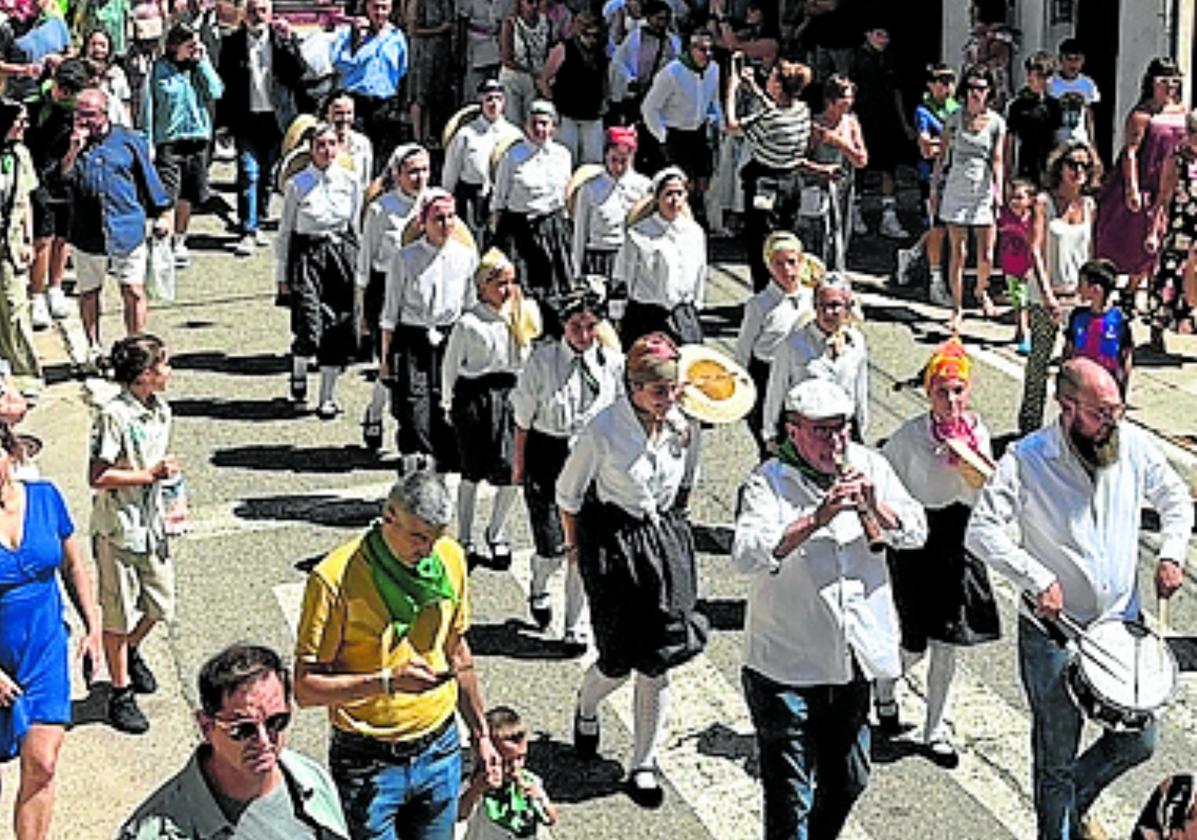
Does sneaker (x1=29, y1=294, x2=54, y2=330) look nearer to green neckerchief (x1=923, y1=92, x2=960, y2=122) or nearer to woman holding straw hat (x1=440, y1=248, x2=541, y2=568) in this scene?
woman holding straw hat (x1=440, y1=248, x2=541, y2=568)

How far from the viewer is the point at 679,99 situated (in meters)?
16.6

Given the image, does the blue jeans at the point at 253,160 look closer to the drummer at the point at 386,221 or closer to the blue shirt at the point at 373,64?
the blue shirt at the point at 373,64

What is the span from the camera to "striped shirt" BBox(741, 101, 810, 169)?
46.0 ft

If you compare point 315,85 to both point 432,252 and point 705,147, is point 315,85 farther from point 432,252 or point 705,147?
point 432,252

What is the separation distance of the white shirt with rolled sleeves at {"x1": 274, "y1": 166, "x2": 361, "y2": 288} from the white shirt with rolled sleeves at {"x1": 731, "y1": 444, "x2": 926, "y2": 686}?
6.10 m

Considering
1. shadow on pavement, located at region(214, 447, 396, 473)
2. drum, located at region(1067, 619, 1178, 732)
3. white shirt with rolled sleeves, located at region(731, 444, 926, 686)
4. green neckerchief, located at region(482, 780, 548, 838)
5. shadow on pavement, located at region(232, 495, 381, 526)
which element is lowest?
shadow on pavement, located at region(232, 495, 381, 526)

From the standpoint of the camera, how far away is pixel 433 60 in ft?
63.2

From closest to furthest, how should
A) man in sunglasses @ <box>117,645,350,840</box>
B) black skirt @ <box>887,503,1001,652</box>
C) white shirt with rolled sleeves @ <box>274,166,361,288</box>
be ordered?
man in sunglasses @ <box>117,645,350,840</box> < black skirt @ <box>887,503,1001,652</box> < white shirt with rolled sleeves @ <box>274,166,361,288</box>

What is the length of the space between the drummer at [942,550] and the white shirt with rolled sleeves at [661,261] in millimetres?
3308

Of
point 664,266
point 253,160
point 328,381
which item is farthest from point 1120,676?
point 253,160

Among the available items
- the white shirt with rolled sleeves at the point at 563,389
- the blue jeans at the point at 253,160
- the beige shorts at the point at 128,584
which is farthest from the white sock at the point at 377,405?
the blue jeans at the point at 253,160

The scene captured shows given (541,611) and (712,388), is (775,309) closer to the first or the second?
(712,388)

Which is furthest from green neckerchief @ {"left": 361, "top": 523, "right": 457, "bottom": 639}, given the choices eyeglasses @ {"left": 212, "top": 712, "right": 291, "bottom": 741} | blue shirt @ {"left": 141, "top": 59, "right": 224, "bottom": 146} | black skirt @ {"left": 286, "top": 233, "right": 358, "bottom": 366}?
blue shirt @ {"left": 141, "top": 59, "right": 224, "bottom": 146}

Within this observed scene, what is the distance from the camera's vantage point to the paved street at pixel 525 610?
8.29m
